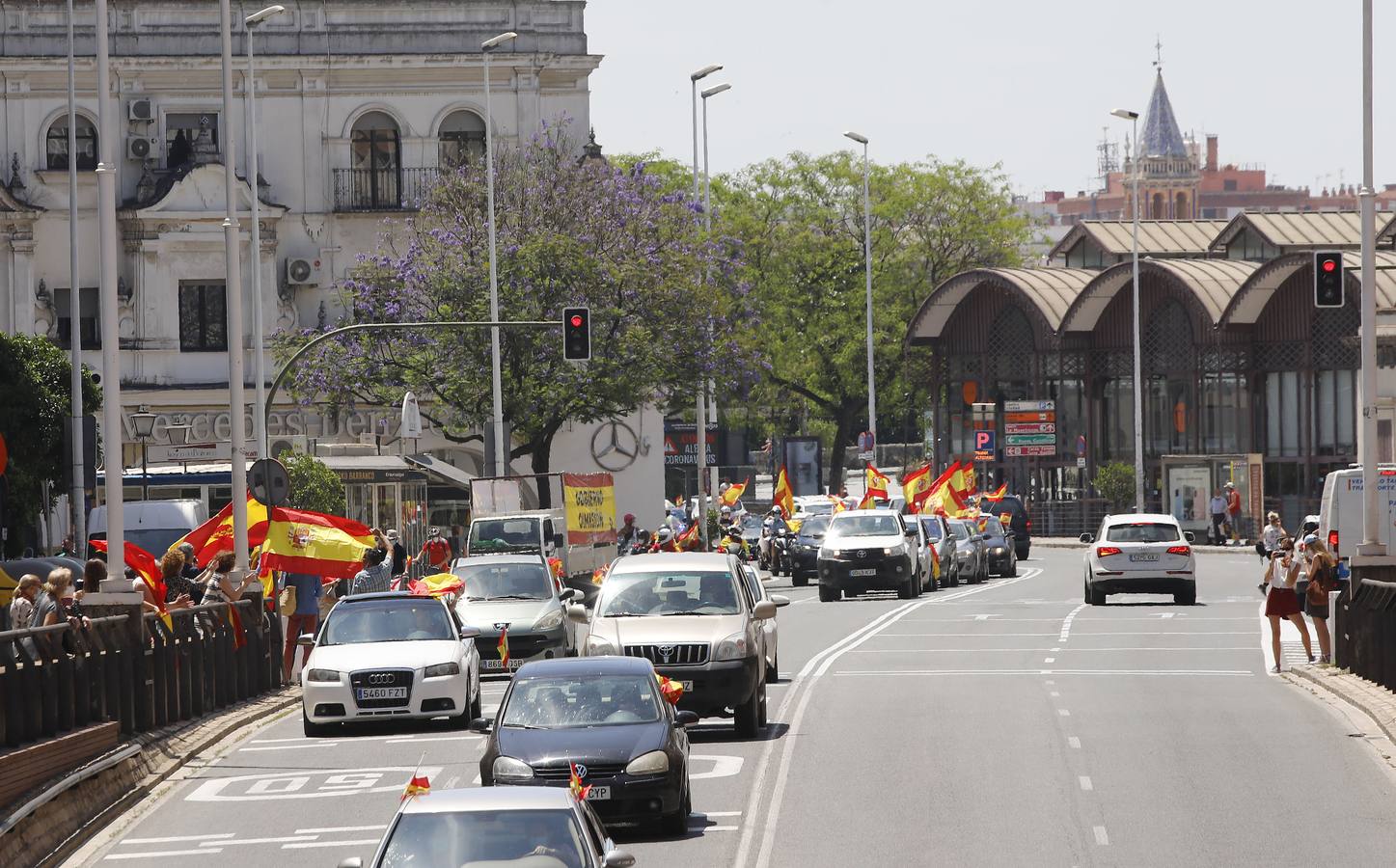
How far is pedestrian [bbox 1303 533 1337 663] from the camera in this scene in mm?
27547

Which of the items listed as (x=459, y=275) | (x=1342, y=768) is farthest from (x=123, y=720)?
(x=459, y=275)

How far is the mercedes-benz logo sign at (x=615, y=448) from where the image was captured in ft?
223

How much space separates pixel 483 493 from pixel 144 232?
1954 centimetres

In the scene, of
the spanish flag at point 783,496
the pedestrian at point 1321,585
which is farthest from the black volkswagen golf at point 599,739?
the spanish flag at point 783,496

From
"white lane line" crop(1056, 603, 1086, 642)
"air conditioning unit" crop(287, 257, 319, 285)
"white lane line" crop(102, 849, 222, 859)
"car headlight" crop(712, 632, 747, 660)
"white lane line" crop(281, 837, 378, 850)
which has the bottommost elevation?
"white lane line" crop(1056, 603, 1086, 642)

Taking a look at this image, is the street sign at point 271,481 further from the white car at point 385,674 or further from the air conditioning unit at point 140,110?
the air conditioning unit at point 140,110

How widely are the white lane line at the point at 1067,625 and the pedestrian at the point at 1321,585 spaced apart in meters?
6.31

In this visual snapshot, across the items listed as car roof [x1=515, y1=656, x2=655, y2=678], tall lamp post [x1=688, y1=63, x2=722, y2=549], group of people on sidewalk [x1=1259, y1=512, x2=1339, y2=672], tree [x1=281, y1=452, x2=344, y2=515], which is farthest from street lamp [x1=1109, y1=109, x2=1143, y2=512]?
car roof [x1=515, y1=656, x2=655, y2=678]

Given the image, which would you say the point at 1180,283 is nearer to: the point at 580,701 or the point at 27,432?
the point at 27,432

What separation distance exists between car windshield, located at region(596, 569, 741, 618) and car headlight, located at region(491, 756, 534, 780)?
6.44 m

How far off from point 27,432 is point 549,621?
783 inches

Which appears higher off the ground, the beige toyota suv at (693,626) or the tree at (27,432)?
the tree at (27,432)

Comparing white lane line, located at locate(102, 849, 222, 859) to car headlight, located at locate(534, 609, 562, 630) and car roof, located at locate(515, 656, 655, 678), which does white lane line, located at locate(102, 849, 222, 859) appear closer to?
car roof, located at locate(515, 656, 655, 678)

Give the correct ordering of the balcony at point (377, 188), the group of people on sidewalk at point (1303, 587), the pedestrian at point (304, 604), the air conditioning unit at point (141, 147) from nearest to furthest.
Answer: the group of people on sidewalk at point (1303, 587) < the pedestrian at point (304, 604) < the air conditioning unit at point (141, 147) < the balcony at point (377, 188)
